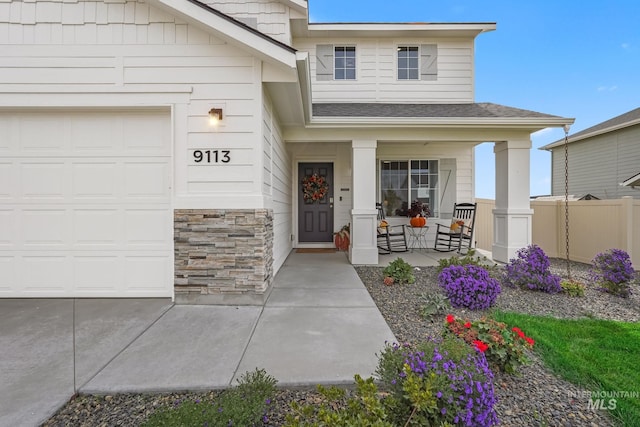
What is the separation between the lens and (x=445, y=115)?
18.0 ft

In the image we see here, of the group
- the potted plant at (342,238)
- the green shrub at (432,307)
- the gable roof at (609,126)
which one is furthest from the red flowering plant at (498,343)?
the gable roof at (609,126)

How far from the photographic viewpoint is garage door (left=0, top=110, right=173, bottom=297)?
343 centimetres

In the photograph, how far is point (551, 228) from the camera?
266 inches

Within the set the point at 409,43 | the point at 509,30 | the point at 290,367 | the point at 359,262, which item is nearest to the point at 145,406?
the point at 290,367

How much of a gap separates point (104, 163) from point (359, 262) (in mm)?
4014

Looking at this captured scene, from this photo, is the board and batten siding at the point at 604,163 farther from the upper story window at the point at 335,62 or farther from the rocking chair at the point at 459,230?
the upper story window at the point at 335,62

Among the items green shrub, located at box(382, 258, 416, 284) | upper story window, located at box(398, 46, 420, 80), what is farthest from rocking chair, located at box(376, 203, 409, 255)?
upper story window, located at box(398, 46, 420, 80)

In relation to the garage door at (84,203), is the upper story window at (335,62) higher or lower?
higher

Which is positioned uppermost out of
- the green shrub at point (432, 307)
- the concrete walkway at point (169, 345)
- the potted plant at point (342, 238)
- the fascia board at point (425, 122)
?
the fascia board at point (425, 122)

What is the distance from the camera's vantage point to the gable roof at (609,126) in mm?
10295

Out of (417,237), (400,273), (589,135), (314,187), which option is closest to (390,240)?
(417,237)

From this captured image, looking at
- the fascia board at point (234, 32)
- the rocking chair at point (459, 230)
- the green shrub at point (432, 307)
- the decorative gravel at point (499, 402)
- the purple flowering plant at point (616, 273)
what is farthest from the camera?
the rocking chair at point (459, 230)

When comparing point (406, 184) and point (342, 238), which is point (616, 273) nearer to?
point (406, 184)

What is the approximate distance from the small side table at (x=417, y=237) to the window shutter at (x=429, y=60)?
3488mm
